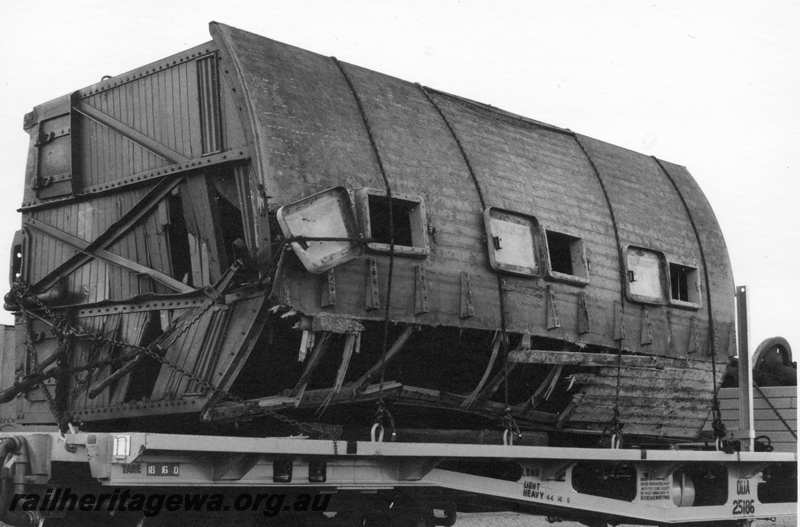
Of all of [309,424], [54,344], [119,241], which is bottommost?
[309,424]

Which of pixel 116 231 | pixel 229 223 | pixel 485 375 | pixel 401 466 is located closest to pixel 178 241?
pixel 229 223

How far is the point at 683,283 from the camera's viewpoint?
468 inches

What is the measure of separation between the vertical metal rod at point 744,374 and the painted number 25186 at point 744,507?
0.57 meters

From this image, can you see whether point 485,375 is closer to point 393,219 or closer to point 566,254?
point 393,219

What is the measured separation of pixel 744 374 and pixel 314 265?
19.1ft

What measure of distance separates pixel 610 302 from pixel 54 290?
5.22m

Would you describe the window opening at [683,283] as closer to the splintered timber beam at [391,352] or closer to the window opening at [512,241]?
the window opening at [512,241]

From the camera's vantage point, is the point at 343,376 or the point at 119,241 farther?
the point at 119,241

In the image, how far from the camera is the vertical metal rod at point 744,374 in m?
11.6

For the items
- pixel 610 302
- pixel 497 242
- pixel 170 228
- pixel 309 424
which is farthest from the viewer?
pixel 610 302

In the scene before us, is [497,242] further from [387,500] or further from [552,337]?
[387,500]

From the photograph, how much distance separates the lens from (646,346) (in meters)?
10.9

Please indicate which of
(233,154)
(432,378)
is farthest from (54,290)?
(432,378)

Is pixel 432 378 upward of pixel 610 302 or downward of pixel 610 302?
downward
